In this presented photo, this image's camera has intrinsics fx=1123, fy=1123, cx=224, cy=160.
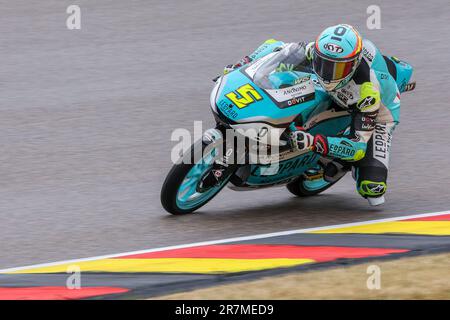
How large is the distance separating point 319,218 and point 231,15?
5825 millimetres

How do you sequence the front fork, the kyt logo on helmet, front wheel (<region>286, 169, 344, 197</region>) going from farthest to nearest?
front wheel (<region>286, 169, 344, 197</region>), the front fork, the kyt logo on helmet

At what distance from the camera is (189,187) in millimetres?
8039

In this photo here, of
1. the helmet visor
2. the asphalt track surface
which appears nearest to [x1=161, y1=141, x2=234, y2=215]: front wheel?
the asphalt track surface

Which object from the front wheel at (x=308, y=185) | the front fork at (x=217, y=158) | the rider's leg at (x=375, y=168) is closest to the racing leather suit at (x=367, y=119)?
the rider's leg at (x=375, y=168)

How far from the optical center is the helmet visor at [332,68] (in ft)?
25.3

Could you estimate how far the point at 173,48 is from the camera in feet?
40.9

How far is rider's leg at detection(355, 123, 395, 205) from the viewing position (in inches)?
322

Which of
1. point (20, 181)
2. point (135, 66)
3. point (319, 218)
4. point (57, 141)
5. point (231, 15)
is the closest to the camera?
point (319, 218)

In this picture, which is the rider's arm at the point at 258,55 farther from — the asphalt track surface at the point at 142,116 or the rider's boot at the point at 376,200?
the rider's boot at the point at 376,200

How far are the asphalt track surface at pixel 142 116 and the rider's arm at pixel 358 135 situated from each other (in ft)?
1.72

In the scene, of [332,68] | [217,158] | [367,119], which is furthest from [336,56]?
[217,158]

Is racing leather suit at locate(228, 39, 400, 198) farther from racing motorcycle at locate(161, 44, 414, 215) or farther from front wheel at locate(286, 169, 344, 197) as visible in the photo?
front wheel at locate(286, 169, 344, 197)
